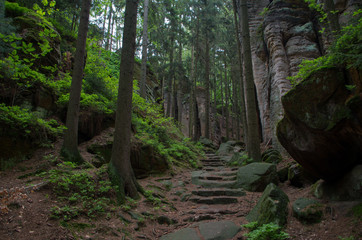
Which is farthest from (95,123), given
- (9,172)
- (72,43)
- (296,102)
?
(296,102)

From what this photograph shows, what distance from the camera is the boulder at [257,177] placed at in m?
7.21

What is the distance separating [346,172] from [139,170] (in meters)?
6.63

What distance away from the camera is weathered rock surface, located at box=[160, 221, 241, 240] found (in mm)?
4383

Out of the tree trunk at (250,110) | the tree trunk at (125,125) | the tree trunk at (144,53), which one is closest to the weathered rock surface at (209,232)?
the tree trunk at (125,125)

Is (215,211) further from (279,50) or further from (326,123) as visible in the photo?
(279,50)

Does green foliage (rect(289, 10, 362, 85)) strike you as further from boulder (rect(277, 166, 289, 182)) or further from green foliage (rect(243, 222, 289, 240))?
boulder (rect(277, 166, 289, 182))

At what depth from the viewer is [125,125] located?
6098 millimetres

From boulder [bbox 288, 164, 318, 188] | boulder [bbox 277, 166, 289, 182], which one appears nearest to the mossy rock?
boulder [bbox 277, 166, 289, 182]

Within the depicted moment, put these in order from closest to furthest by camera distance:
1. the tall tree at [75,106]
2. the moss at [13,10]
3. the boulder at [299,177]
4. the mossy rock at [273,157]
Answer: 1. the tall tree at [75,106]
2. the boulder at [299,177]
3. the moss at [13,10]
4. the mossy rock at [273,157]

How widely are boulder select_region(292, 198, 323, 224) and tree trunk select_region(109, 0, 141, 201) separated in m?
3.99

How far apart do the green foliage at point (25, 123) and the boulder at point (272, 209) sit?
6.03m

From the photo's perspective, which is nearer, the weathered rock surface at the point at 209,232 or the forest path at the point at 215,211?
the weathered rock surface at the point at 209,232

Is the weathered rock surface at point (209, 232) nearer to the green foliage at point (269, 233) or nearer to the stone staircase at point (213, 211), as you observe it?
the stone staircase at point (213, 211)

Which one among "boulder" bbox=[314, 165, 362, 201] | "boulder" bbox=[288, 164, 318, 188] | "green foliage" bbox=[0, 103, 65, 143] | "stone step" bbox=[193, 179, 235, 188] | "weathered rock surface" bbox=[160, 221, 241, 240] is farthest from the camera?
"stone step" bbox=[193, 179, 235, 188]
